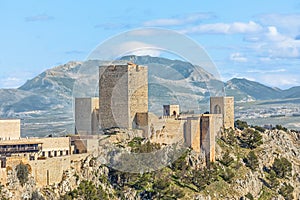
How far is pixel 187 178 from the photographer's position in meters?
58.8

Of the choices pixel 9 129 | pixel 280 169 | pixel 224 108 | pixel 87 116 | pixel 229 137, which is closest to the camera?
pixel 9 129

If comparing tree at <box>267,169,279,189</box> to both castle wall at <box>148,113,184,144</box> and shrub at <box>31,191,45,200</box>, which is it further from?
shrub at <box>31,191,45,200</box>

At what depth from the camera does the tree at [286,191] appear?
6575 cm

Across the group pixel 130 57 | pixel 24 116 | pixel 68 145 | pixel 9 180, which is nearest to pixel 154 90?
pixel 130 57

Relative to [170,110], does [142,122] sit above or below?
below

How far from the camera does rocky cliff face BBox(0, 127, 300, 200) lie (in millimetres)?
50844

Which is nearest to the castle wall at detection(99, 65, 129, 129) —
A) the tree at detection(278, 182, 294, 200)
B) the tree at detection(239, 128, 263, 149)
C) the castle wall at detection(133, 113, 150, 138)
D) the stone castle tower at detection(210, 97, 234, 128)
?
the castle wall at detection(133, 113, 150, 138)

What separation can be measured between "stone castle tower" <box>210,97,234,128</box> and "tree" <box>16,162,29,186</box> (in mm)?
24507

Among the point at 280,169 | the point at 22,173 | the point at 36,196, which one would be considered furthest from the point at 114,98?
the point at 280,169

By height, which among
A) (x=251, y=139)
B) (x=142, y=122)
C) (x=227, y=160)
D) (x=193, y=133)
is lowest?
(x=227, y=160)

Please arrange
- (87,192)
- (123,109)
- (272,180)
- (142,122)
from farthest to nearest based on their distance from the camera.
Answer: (272,180) < (142,122) < (123,109) < (87,192)

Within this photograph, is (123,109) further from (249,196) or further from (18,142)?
(249,196)

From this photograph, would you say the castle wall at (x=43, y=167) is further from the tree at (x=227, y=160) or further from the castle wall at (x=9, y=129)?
the tree at (x=227, y=160)

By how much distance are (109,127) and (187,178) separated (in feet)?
20.9
